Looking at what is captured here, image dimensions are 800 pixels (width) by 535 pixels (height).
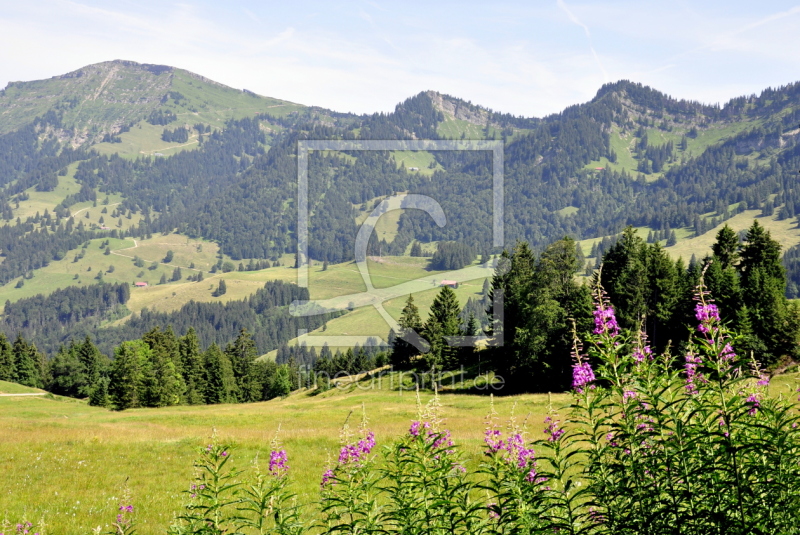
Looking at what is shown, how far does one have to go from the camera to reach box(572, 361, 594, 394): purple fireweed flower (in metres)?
7.28

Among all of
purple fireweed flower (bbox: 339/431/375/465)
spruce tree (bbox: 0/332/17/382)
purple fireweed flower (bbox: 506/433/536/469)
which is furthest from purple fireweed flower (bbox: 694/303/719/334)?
spruce tree (bbox: 0/332/17/382)

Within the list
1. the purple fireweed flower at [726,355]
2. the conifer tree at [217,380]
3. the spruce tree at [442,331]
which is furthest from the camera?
the conifer tree at [217,380]

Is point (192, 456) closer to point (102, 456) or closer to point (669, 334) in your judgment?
point (102, 456)

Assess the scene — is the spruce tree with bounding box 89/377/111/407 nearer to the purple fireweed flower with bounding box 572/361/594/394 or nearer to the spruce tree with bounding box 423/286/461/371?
the spruce tree with bounding box 423/286/461/371

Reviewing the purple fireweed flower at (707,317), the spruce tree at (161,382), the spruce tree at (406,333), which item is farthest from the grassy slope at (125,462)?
the spruce tree at (406,333)

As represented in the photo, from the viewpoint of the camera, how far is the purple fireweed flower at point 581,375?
7.28 metres

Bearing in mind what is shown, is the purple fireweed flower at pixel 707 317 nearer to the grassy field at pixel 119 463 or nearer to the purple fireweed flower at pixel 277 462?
the grassy field at pixel 119 463

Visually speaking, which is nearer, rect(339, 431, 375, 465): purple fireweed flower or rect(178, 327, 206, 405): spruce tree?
rect(339, 431, 375, 465): purple fireweed flower

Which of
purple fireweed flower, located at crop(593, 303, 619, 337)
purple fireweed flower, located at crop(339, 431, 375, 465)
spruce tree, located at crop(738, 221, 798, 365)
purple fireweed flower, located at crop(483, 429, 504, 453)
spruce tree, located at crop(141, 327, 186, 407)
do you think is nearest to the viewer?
purple fireweed flower, located at crop(593, 303, 619, 337)

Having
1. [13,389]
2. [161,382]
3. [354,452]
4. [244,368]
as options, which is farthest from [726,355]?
[244,368]

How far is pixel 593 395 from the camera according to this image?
23.1ft

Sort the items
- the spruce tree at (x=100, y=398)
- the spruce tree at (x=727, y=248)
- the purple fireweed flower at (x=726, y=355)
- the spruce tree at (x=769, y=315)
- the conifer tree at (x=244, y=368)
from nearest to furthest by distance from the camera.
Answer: the purple fireweed flower at (x=726, y=355)
the spruce tree at (x=769, y=315)
the spruce tree at (x=727, y=248)
the spruce tree at (x=100, y=398)
the conifer tree at (x=244, y=368)

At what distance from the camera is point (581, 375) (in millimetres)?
7379

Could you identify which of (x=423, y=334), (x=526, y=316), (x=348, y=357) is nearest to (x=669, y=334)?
(x=526, y=316)
